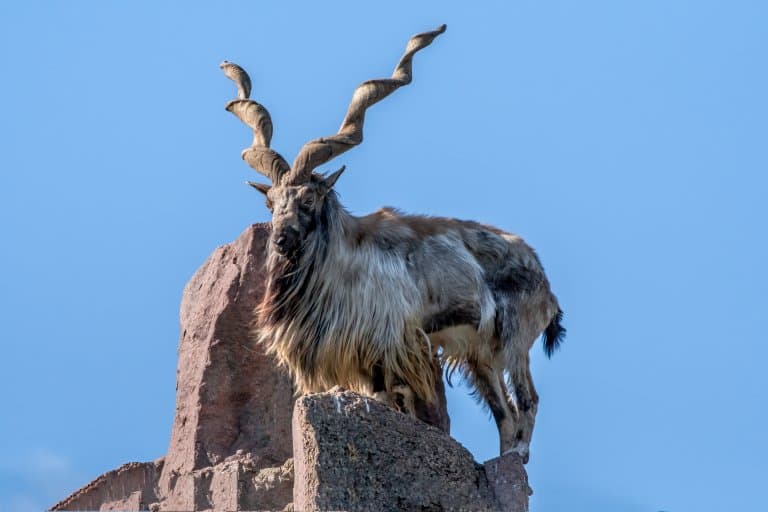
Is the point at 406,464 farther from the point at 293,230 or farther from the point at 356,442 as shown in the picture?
the point at 293,230

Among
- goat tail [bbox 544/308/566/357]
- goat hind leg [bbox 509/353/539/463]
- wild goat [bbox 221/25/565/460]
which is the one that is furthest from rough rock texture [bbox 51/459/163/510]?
goat tail [bbox 544/308/566/357]

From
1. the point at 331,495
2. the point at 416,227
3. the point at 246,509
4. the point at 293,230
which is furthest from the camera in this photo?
the point at 416,227

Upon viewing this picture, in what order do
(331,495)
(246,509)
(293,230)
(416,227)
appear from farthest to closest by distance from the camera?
1. (416,227)
2. (293,230)
3. (246,509)
4. (331,495)

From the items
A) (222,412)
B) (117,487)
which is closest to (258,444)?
(222,412)

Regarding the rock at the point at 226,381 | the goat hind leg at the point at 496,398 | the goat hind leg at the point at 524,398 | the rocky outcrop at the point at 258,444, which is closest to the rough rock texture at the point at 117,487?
the rocky outcrop at the point at 258,444

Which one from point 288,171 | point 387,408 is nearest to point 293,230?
point 288,171

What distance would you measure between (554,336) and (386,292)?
6.11 feet

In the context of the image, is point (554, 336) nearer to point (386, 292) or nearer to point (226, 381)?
point (386, 292)

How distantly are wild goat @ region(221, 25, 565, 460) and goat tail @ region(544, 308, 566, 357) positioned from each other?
169 millimetres

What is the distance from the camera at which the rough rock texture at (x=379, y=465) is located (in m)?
11.9

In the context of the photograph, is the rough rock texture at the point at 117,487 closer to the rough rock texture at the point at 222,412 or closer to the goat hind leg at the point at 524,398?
the rough rock texture at the point at 222,412

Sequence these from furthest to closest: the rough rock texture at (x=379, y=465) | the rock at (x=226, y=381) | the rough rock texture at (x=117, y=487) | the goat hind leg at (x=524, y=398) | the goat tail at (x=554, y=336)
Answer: the goat tail at (x=554, y=336) < the goat hind leg at (x=524, y=398) < the rough rock texture at (x=117, y=487) < the rock at (x=226, y=381) < the rough rock texture at (x=379, y=465)

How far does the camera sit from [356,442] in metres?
12.2

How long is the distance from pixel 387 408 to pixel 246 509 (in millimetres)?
1199
